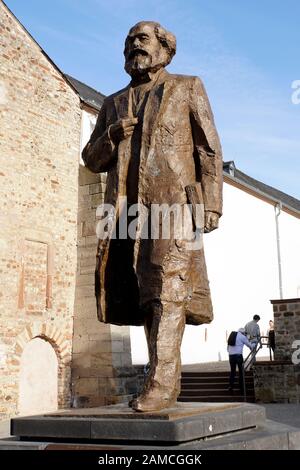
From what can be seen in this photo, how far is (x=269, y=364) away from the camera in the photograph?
14.0 meters

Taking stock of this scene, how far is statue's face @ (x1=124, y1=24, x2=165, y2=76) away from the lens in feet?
13.8

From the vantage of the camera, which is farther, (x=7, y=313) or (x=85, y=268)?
(x=85, y=268)

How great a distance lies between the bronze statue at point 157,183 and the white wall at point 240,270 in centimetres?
1887

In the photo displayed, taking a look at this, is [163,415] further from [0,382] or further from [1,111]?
[1,111]

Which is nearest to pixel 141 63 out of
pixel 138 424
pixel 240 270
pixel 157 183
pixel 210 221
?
pixel 157 183

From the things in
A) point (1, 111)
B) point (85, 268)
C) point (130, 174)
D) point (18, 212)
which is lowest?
point (130, 174)

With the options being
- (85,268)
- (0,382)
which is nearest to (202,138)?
(0,382)

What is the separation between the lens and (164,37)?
4.27 meters

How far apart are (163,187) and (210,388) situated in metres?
11.6

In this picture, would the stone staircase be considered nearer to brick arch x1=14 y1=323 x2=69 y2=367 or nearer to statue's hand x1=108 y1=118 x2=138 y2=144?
brick arch x1=14 y1=323 x2=69 y2=367

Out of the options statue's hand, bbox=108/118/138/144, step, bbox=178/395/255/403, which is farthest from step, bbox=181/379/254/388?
statue's hand, bbox=108/118/138/144

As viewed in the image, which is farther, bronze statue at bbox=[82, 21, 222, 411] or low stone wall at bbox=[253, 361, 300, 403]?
low stone wall at bbox=[253, 361, 300, 403]

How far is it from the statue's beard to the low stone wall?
1058 centimetres
